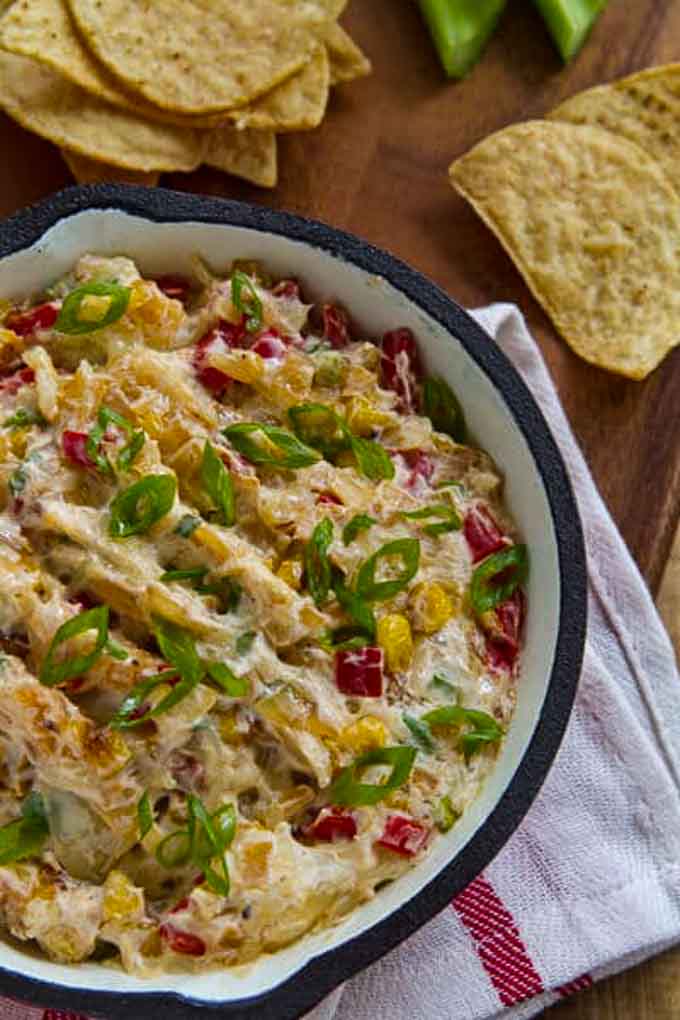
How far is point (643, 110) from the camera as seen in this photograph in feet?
14.1

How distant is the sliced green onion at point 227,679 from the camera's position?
3.02 m

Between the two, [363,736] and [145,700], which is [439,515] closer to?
[363,736]

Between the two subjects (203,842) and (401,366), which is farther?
(401,366)

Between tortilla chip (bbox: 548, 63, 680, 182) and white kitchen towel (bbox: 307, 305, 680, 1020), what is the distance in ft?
2.16

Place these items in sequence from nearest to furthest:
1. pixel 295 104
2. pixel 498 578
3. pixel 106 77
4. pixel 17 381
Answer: pixel 17 381 < pixel 498 578 < pixel 106 77 < pixel 295 104

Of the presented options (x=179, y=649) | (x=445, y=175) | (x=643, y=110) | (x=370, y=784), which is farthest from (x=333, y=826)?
(x=643, y=110)

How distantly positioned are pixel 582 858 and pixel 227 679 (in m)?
1.33

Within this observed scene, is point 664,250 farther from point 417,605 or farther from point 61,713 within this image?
point 61,713

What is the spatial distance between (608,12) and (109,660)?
8.66ft

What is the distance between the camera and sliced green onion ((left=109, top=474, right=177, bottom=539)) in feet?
10.1

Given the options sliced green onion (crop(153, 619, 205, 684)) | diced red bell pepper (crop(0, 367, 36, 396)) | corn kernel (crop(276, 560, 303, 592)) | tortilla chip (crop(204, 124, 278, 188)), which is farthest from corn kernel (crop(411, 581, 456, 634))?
tortilla chip (crop(204, 124, 278, 188))

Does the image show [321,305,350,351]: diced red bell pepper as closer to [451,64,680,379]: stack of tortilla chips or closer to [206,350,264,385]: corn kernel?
[206,350,264,385]: corn kernel

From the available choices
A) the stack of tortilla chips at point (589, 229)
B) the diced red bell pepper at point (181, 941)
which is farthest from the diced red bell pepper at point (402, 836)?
the stack of tortilla chips at point (589, 229)

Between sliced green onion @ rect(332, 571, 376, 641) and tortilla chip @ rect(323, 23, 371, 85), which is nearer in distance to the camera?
sliced green onion @ rect(332, 571, 376, 641)
